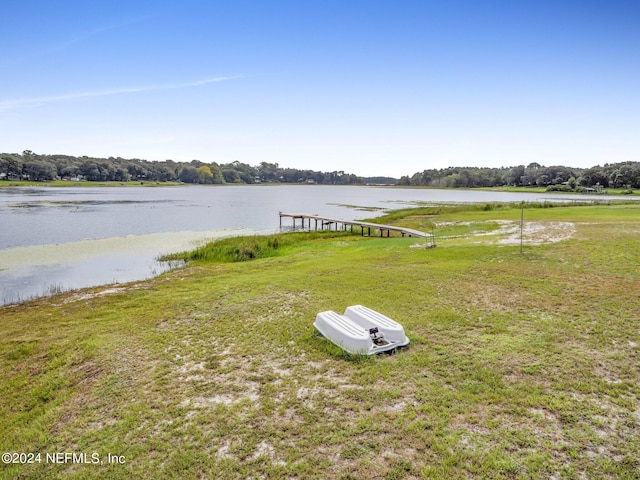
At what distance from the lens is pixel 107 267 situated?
20.2 metres

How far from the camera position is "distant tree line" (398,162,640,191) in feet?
336

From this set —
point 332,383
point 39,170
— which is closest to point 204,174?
point 39,170

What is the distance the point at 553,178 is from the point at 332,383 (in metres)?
155

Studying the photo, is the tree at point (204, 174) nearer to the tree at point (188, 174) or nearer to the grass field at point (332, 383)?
the tree at point (188, 174)

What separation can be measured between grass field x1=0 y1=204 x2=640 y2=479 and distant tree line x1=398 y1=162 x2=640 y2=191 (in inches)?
4513

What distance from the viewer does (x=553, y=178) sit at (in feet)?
440

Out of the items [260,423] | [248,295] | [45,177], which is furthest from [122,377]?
[45,177]

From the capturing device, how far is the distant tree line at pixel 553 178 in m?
102

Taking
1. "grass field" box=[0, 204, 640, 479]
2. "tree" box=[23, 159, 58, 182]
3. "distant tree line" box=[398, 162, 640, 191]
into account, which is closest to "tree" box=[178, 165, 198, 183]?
"tree" box=[23, 159, 58, 182]

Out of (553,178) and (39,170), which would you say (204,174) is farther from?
(553,178)

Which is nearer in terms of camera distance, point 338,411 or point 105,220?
point 338,411

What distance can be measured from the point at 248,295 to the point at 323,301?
2.58 metres

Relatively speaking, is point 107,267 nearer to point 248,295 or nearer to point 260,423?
point 248,295

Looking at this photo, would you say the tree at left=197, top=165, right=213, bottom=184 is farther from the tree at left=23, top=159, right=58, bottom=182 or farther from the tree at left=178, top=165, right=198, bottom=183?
the tree at left=23, top=159, right=58, bottom=182
